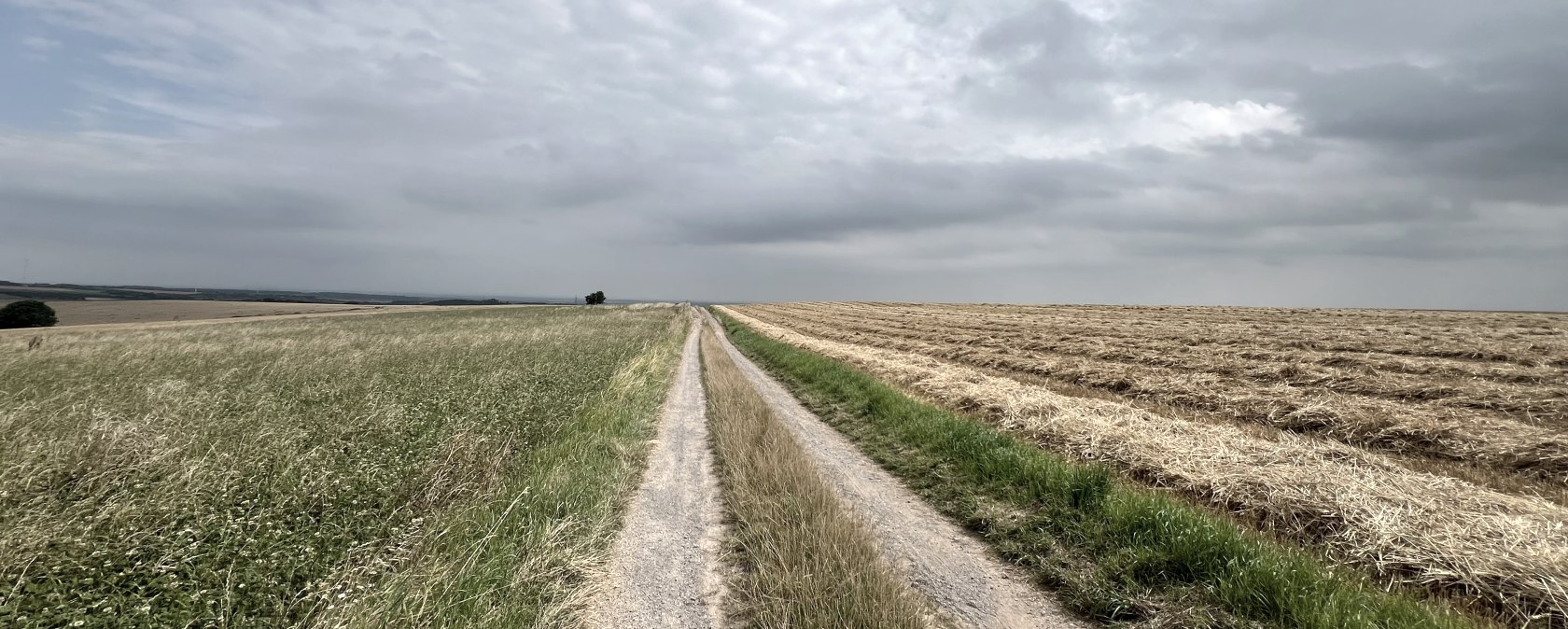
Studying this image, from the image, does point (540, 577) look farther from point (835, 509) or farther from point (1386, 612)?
point (1386, 612)

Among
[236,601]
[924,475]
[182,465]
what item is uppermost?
[182,465]

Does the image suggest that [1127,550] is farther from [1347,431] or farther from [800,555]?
[1347,431]

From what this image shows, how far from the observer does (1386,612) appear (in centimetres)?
421

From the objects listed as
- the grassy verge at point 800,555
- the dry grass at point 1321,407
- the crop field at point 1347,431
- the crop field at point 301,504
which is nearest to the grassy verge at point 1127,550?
the crop field at point 1347,431

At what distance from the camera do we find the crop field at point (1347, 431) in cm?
519

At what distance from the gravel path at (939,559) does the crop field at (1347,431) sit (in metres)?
3.20

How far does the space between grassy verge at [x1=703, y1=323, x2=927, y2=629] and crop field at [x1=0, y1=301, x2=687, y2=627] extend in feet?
5.07

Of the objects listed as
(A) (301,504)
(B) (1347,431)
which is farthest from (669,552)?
(B) (1347,431)

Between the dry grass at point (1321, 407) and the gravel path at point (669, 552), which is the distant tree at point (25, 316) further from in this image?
the dry grass at point (1321, 407)

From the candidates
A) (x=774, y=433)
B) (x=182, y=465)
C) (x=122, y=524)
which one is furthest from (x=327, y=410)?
(x=774, y=433)

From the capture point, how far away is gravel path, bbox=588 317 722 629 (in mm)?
4766

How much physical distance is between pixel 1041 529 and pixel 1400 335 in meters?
29.0

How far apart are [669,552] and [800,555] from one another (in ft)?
5.16

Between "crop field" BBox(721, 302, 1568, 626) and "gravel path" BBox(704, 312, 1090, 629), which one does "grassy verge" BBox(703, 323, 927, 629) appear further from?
"crop field" BBox(721, 302, 1568, 626)
